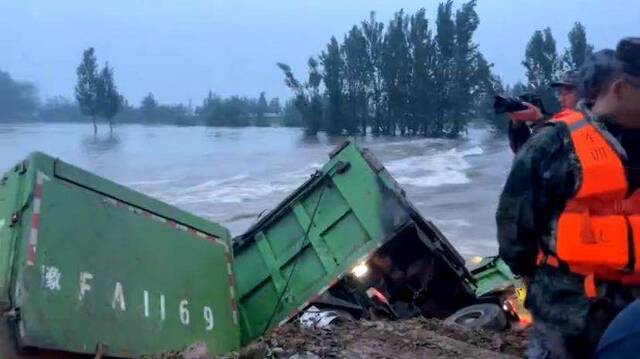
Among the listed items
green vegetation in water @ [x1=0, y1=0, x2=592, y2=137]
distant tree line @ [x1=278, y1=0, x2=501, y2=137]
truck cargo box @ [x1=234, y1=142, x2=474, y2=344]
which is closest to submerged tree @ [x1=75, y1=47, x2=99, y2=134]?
green vegetation in water @ [x1=0, y1=0, x2=592, y2=137]

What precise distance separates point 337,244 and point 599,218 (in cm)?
371

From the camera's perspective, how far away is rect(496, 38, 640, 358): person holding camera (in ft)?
8.50

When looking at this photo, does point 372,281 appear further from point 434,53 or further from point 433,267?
point 434,53

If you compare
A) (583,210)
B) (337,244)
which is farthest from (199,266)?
(583,210)

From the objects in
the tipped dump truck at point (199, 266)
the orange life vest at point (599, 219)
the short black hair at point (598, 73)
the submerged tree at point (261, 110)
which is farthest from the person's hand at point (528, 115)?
the submerged tree at point (261, 110)

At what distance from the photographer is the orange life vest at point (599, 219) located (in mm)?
2574

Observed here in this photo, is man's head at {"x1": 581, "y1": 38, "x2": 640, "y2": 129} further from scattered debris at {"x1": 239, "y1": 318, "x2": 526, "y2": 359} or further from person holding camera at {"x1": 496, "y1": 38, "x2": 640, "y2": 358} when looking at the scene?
scattered debris at {"x1": 239, "y1": 318, "x2": 526, "y2": 359}

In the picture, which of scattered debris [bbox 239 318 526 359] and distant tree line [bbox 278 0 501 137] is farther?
distant tree line [bbox 278 0 501 137]

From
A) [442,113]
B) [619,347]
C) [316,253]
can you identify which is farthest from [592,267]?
[442,113]

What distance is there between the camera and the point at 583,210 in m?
2.62

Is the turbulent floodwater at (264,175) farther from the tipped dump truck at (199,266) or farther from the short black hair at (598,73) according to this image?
the short black hair at (598,73)

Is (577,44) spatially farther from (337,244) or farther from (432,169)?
(337,244)

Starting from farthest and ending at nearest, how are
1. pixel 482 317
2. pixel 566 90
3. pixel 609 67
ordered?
pixel 482 317, pixel 566 90, pixel 609 67

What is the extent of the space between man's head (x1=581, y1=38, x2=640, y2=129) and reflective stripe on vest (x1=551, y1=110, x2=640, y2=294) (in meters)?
0.12
